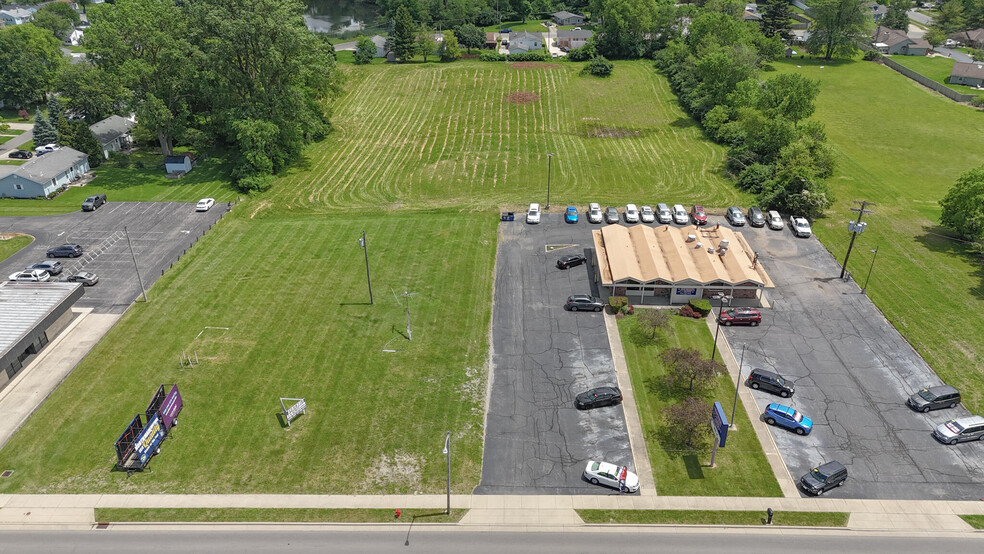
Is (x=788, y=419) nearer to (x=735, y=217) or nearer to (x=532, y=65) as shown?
(x=735, y=217)

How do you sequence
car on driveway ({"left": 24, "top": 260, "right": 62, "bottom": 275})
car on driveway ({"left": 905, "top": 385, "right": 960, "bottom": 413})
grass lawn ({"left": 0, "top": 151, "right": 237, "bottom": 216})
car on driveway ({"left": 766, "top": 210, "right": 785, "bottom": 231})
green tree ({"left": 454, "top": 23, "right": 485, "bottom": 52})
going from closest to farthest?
car on driveway ({"left": 905, "top": 385, "right": 960, "bottom": 413}) → car on driveway ({"left": 24, "top": 260, "right": 62, "bottom": 275}) → car on driveway ({"left": 766, "top": 210, "right": 785, "bottom": 231}) → grass lawn ({"left": 0, "top": 151, "right": 237, "bottom": 216}) → green tree ({"left": 454, "top": 23, "right": 485, "bottom": 52})

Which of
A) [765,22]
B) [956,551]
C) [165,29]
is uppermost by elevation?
[165,29]

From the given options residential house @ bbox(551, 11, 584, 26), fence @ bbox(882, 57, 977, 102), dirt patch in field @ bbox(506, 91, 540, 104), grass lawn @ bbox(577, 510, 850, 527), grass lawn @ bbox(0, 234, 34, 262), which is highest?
residential house @ bbox(551, 11, 584, 26)

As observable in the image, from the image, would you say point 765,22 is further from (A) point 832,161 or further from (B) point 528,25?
(A) point 832,161

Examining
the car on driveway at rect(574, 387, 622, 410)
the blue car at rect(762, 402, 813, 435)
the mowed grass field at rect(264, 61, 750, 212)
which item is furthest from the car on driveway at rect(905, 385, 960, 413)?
the mowed grass field at rect(264, 61, 750, 212)

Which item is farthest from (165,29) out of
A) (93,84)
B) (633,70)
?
(633,70)

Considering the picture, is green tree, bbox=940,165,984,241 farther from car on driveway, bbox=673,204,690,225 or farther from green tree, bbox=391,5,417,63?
green tree, bbox=391,5,417,63
